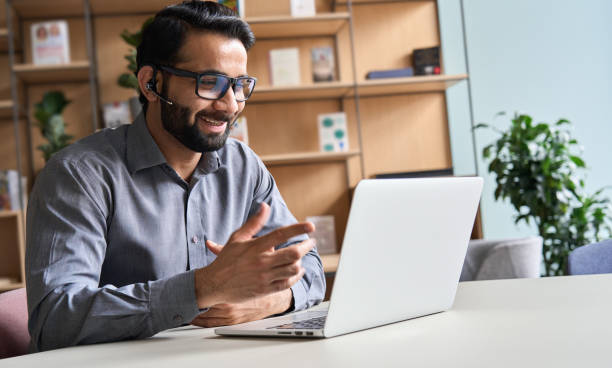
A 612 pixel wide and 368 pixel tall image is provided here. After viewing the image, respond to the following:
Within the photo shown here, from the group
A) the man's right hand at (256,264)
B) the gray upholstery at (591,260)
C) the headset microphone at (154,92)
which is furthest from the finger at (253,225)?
the gray upholstery at (591,260)

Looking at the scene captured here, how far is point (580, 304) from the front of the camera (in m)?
1.07

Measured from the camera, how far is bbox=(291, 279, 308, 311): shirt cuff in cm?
135

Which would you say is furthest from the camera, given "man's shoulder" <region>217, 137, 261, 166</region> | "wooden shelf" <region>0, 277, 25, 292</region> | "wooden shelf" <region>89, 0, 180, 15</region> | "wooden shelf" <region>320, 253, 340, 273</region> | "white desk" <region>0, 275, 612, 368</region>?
"wooden shelf" <region>89, 0, 180, 15</region>

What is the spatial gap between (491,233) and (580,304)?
10.4ft

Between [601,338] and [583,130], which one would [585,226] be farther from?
[601,338]

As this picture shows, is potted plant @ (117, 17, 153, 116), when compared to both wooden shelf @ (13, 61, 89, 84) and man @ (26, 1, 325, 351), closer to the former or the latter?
wooden shelf @ (13, 61, 89, 84)

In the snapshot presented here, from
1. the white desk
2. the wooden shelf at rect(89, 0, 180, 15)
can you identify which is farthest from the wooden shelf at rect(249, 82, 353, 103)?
the white desk

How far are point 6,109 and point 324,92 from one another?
5.47 ft

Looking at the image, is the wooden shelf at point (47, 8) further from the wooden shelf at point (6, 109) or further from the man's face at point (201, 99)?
the man's face at point (201, 99)

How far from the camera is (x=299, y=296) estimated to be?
4.47 feet

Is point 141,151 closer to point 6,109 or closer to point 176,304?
point 176,304

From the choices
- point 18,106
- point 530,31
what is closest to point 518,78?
point 530,31

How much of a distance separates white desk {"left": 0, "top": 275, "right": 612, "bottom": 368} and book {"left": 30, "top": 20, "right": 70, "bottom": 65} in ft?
9.12

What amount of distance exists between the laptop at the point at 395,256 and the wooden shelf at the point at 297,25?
265 centimetres
